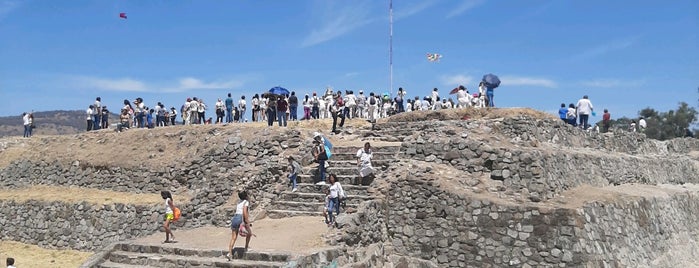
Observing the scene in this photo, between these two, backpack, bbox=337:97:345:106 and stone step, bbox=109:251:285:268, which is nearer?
stone step, bbox=109:251:285:268

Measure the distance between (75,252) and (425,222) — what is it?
11.8m

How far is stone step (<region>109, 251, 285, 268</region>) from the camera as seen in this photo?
40.5ft

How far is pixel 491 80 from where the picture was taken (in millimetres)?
25094

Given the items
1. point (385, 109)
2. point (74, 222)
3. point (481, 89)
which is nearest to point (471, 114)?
point (481, 89)

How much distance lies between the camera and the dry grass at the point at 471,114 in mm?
22891

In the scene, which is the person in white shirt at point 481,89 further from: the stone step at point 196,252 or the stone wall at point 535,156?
the stone step at point 196,252

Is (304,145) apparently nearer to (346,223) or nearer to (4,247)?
(346,223)

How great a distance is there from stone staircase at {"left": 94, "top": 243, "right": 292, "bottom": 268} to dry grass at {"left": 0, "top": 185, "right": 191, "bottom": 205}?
5.32m

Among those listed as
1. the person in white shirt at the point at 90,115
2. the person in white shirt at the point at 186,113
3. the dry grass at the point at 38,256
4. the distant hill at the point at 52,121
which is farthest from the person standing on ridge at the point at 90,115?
the distant hill at the point at 52,121

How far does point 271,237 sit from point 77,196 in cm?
1120

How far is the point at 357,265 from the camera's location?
13570 mm

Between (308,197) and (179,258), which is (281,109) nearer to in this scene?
(308,197)

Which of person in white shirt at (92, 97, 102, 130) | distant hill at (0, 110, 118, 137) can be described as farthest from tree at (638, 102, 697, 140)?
distant hill at (0, 110, 118, 137)

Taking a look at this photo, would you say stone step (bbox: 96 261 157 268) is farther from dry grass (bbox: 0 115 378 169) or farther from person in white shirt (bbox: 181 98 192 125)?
person in white shirt (bbox: 181 98 192 125)
